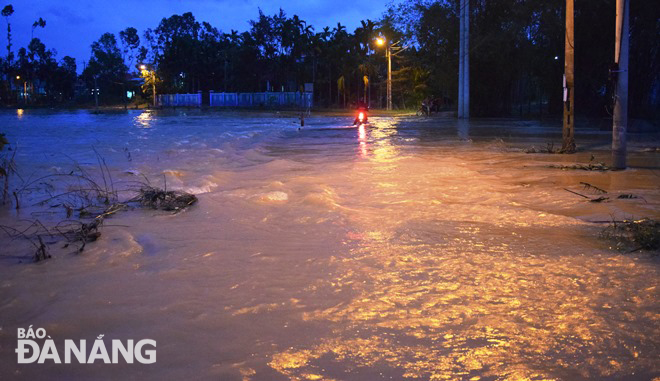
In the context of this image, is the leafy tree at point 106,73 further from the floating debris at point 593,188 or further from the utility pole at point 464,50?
the floating debris at point 593,188

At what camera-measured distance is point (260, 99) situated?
7381cm

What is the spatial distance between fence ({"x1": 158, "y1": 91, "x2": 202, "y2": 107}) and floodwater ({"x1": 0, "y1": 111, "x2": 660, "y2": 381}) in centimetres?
7314

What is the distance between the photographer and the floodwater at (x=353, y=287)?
144 inches

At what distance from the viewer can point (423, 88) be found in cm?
5991

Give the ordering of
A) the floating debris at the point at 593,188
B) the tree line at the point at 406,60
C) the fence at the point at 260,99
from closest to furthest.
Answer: the floating debris at the point at 593,188 < the tree line at the point at 406,60 < the fence at the point at 260,99

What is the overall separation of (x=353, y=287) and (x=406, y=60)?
2054 inches

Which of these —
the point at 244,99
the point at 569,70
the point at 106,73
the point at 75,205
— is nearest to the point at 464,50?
the point at 569,70

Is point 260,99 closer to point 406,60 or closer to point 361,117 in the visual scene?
point 406,60

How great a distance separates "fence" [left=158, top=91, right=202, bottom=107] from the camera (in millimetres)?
80750

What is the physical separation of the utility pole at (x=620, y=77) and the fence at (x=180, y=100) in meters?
71.2

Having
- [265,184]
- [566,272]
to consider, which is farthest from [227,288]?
[265,184]

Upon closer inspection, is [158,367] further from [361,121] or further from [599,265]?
[361,121]

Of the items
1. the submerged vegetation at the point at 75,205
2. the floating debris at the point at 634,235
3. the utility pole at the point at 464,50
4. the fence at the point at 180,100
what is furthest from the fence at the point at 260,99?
the floating debris at the point at 634,235

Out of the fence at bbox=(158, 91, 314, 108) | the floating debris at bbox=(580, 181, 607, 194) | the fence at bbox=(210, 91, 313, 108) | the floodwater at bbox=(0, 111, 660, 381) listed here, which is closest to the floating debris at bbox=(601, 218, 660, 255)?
the floodwater at bbox=(0, 111, 660, 381)
